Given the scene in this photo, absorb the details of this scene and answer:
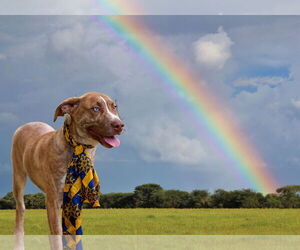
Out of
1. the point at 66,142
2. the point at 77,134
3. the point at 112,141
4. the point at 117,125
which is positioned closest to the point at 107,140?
the point at 112,141

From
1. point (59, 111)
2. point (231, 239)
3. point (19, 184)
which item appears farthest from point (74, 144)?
point (231, 239)

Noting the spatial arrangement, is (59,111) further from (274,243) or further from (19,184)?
(274,243)

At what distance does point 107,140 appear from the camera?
214 inches

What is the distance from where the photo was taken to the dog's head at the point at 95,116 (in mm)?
5398

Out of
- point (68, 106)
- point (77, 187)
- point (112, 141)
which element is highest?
point (68, 106)

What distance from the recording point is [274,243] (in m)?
7.30

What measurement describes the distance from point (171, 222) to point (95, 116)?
461 cm

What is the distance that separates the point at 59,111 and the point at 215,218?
5.31m

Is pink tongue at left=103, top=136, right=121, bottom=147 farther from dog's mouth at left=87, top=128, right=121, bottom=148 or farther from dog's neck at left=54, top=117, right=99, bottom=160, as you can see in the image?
dog's neck at left=54, top=117, right=99, bottom=160

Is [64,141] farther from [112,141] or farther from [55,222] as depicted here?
[55,222]

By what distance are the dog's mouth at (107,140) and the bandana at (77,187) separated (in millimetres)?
257

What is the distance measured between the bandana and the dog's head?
19cm

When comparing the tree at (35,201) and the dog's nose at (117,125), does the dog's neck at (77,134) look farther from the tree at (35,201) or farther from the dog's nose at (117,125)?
the tree at (35,201)

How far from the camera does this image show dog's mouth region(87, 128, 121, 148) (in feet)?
17.8
